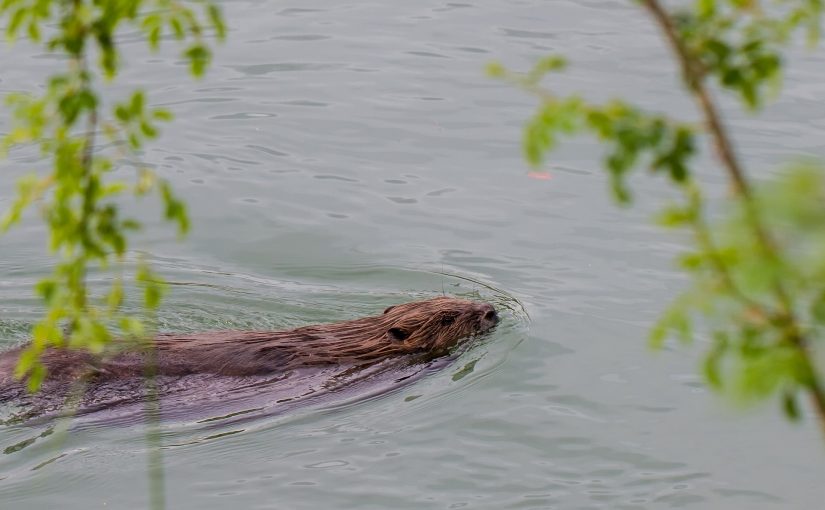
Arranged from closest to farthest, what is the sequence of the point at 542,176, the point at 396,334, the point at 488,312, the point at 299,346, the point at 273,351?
1. the point at 273,351
2. the point at 299,346
3. the point at 396,334
4. the point at 488,312
5. the point at 542,176

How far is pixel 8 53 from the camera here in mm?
12305

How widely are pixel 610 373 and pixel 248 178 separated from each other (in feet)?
11.4

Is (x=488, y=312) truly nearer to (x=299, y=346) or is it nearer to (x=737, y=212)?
(x=299, y=346)

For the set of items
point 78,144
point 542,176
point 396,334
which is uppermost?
point 78,144

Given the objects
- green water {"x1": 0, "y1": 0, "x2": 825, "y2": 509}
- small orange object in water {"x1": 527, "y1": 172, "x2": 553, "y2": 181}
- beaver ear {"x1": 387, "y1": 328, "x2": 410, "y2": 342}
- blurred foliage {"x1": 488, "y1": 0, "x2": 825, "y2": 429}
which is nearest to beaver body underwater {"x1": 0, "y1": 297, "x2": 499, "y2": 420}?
beaver ear {"x1": 387, "y1": 328, "x2": 410, "y2": 342}

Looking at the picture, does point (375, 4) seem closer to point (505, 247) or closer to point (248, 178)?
point (248, 178)

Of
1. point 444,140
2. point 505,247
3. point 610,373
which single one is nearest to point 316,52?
point 444,140

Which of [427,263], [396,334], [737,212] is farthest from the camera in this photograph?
[427,263]

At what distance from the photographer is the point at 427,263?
8570 mm

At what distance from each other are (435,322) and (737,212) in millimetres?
5611

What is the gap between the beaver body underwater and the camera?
6.33m

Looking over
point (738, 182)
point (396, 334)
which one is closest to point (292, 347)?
point (396, 334)

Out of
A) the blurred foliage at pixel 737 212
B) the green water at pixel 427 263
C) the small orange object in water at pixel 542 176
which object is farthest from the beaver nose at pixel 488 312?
the blurred foliage at pixel 737 212

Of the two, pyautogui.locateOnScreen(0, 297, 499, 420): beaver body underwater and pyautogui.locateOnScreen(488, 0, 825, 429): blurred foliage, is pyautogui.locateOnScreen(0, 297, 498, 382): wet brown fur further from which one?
pyautogui.locateOnScreen(488, 0, 825, 429): blurred foliage
